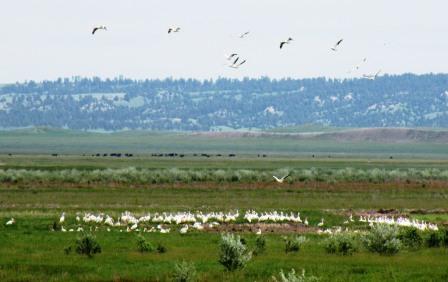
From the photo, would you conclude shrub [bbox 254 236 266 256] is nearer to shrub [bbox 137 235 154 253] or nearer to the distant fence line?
shrub [bbox 137 235 154 253]

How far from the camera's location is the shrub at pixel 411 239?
107 feet

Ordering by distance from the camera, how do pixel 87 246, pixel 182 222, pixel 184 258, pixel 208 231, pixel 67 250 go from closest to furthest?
1. pixel 184 258
2. pixel 87 246
3. pixel 67 250
4. pixel 208 231
5. pixel 182 222

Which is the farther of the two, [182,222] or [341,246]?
[182,222]

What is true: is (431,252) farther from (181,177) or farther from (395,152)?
(395,152)

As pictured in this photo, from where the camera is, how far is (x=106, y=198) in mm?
58281

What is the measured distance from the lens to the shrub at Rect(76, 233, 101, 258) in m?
29.7

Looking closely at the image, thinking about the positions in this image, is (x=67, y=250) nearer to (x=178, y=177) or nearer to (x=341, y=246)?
(x=341, y=246)

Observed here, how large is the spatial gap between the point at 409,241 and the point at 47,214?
17923 mm

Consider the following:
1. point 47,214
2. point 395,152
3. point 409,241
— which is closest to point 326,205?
point 47,214

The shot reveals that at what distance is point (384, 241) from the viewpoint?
30484mm

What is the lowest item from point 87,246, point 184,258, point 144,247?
point 184,258

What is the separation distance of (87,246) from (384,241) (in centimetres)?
805

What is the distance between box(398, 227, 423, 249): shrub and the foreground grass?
0.81 meters

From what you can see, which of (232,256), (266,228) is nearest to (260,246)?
(232,256)
